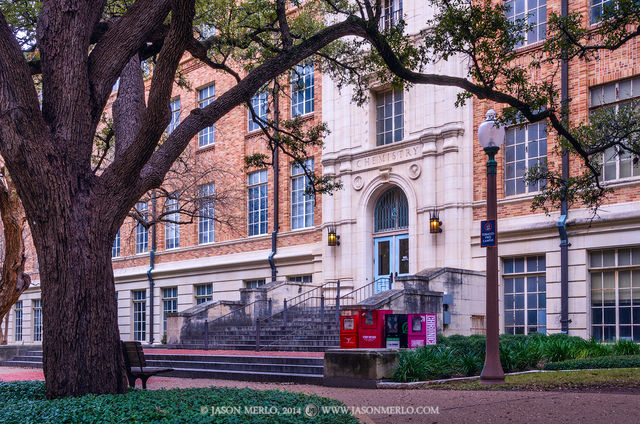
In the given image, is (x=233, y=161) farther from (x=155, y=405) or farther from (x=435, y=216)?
(x=155, y=405)

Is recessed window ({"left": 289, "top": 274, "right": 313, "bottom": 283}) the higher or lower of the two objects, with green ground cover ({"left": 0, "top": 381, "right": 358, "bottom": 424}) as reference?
higher

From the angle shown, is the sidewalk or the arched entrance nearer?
the sidewalk

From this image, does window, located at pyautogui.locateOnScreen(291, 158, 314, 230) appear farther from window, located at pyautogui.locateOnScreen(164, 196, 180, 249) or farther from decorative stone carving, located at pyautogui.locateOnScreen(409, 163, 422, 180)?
window, located at pyautogui.locateOnScreen(164, 196, 180, 249)

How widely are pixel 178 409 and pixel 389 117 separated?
18.4m

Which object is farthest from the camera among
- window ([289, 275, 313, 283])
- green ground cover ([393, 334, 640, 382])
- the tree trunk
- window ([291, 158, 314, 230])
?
window ([291, 158, 314, 230])

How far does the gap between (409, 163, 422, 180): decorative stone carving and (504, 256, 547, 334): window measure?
403 cm

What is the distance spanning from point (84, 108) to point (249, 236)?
2044cm

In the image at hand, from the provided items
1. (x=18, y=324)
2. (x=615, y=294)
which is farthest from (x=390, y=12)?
(x=18, y=324)

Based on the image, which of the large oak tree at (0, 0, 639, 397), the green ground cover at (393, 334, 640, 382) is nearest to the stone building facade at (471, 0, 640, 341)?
the green ground cover at (393, 334, 640, 382)

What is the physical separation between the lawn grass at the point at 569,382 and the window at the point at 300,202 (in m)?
15.0

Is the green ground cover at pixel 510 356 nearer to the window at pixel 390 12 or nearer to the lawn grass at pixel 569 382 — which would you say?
the lawn grass at pixel 569 382

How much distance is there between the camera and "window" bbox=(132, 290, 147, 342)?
35281mm

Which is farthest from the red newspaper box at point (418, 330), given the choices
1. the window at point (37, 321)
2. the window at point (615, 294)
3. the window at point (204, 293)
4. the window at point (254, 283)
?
the window at point (37, 321)

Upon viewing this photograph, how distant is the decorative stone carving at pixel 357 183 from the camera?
83.3 feet
